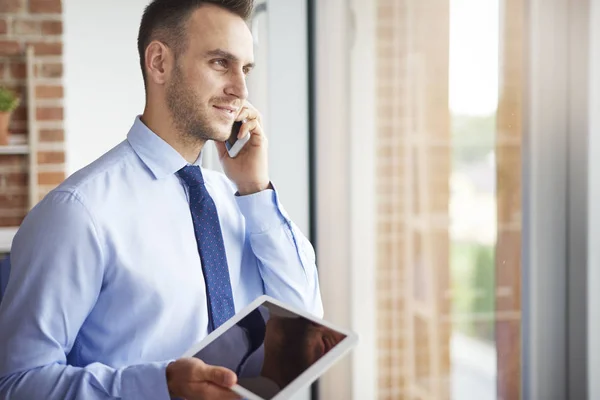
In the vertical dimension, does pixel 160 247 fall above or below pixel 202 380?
above

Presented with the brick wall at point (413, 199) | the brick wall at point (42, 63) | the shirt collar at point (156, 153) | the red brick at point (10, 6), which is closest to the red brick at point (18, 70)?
the brick wall at point (42, 63)

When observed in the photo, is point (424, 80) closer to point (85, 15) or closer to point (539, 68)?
point (539, 68)

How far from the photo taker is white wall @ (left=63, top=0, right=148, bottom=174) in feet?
11.3

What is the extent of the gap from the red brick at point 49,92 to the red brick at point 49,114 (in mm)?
58

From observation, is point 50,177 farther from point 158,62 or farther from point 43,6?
point 158,62

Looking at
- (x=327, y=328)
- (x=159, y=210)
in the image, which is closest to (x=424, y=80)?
(x=159, y=210)

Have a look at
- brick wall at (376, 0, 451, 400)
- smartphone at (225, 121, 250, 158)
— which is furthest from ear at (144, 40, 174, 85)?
brick wall at (376, 0, 451, 400)

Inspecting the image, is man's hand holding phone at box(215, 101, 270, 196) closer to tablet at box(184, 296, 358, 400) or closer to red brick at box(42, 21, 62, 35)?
tablet at box(184, 296, 358, 400)

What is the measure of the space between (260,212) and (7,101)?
226 centimetres

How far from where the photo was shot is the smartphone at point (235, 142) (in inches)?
58.5

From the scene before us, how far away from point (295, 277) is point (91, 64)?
2.43 meters

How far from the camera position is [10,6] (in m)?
3.27

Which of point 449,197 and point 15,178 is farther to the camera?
point 15,178

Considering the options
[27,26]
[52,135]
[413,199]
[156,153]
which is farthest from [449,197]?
[27,26]
